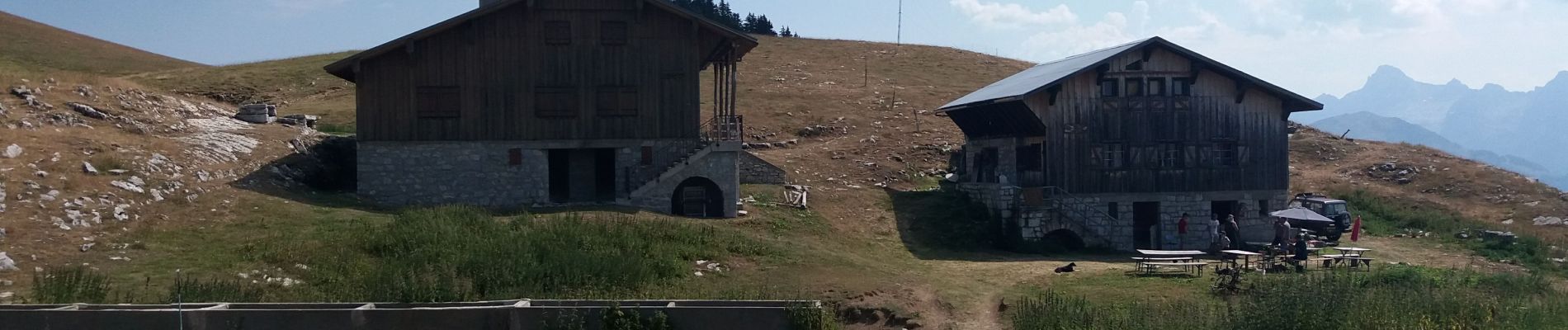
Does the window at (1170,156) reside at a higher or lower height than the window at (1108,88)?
lower

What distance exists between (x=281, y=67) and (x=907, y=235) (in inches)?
1826

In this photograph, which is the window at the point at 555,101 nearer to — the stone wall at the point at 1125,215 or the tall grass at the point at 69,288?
the stone wall at the point at 1125,215

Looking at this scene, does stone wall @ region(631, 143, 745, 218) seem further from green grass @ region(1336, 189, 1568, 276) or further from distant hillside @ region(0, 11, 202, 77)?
distant hillside @ region(0, 11, 202, 77)

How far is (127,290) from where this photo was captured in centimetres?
1914

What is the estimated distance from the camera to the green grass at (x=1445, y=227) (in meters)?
32.9

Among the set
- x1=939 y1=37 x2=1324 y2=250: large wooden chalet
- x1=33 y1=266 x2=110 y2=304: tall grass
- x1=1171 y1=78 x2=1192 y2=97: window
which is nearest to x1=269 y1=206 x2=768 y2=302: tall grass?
x1=33 y1=266 x2=110 y2=304: tall grass

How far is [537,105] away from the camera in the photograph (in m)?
33.6

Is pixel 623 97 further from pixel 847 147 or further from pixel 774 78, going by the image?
pixel 774 78

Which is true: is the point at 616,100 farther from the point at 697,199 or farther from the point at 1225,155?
the point at 1225,155

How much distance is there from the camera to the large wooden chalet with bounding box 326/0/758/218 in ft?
108

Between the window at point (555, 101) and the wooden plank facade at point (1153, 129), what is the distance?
12.8m

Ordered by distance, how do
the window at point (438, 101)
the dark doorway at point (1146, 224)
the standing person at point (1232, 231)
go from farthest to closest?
the dark doorway at point (1146, 224) < the standing person at point (1232, 231) < the window at point (438, 101)

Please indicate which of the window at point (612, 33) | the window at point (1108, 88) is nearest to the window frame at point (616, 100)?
the window at point (612, 33)

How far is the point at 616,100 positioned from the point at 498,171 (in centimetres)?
388
